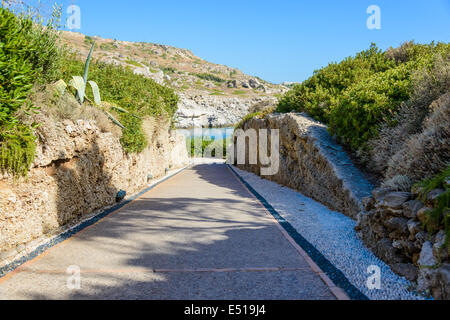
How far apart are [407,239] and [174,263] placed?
3.14 meters

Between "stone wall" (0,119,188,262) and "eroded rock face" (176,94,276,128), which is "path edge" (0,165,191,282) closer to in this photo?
"stone wall" (0,119,188,262)

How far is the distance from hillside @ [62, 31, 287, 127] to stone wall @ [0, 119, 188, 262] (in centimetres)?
1459

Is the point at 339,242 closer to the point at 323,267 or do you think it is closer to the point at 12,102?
the point at 323,267

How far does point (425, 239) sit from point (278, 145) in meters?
9.01

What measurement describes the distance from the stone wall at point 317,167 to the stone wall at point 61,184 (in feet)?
19.1

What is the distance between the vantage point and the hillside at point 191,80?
52225 millimetres

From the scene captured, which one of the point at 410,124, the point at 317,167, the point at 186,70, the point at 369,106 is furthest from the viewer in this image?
the point at 186,70

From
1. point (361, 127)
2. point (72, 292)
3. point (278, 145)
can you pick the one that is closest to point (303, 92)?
point (278, 145)

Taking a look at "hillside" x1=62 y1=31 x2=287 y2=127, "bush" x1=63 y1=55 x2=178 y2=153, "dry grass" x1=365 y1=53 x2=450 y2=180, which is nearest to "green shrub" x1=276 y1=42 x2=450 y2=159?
"dry grass" x1=365 y1=53 x2=450 y2=180

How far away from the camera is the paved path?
3.25 m

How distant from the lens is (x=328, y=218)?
6570 millimetres

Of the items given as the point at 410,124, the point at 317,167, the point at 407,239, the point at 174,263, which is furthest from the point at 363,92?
the point at 174,263

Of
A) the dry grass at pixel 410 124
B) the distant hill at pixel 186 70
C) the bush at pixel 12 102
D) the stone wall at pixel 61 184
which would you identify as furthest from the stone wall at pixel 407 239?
the distant hill at pixel 186 70

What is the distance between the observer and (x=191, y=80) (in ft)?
272
